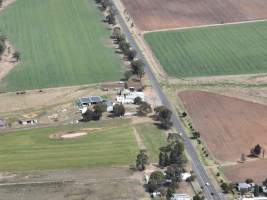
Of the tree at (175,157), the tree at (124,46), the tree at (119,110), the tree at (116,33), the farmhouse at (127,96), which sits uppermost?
the tree at (116,33)

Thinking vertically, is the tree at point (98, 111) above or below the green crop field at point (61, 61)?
below

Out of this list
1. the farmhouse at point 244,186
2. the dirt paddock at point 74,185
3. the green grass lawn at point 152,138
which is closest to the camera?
the dirt paddock at point 74,185

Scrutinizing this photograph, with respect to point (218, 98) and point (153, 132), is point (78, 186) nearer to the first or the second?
point (153, 132)

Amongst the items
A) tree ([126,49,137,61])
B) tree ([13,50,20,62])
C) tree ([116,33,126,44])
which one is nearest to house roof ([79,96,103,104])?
tree ([126,49,137,61])

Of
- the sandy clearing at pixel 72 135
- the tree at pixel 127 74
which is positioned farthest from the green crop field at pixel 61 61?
the sandy clearing at pixel 72 135

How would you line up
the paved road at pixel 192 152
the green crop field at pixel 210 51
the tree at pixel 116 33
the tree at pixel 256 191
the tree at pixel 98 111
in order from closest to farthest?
the tree at pixel 256 191, the paved road at pixel 192 152, the tree at pixel 98 111, the green crop field at pixel 210 51, the tree at pixel 116 33

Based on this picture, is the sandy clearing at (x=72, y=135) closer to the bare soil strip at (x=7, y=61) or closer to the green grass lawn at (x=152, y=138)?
the green grass lawn at (x=152, y=138)

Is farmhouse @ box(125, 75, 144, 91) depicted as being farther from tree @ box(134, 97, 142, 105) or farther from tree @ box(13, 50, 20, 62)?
tree @ box(13, 50, 20, 62)
